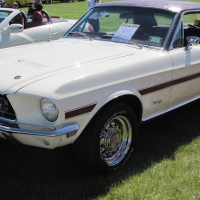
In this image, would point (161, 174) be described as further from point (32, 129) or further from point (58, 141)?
point (32, 129)

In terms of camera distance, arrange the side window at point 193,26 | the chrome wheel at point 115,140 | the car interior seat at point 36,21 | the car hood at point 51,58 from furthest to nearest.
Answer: the car interior seat at point 36,21 < the side window at point 193,26 < the chrome wheel at point 115,140 < the car hood at point 51,58

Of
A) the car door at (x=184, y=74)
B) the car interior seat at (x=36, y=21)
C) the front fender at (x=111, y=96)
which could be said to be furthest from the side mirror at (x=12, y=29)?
the front fender at (x=111, y=96)

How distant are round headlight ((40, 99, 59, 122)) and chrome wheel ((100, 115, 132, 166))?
0.60 metres

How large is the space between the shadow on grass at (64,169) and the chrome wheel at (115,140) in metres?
0.15

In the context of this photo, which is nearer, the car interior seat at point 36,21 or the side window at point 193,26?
the side window at point 193,26

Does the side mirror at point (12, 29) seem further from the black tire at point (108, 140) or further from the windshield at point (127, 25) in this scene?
the black tire at point (108, 140)

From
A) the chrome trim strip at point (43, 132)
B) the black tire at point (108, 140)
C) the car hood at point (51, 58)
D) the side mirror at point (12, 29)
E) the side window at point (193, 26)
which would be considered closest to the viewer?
the chrome trim strip at point (43, 132)

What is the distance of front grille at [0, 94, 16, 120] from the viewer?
2932 millimetres

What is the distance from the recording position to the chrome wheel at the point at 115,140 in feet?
10.7

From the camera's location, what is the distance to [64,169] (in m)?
3.43

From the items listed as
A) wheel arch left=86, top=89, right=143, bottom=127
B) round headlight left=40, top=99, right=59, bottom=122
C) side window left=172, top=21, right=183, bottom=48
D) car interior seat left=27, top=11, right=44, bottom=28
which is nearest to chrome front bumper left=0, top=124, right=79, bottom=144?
round headlight left=40, top=99, right=59, bottom=122

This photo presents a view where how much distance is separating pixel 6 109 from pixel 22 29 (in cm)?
420

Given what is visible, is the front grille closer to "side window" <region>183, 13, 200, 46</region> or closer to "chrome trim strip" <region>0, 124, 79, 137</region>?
"chrome trim strip" <region>0, 124, 79, 137</region>

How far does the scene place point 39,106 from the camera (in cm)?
280
